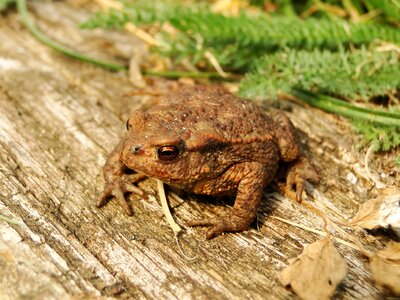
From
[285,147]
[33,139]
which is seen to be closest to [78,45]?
[33,139]

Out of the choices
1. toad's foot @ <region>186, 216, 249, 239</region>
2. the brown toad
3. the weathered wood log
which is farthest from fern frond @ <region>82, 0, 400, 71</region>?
toad's foot @ <region>186, 216, 249, 239</region>

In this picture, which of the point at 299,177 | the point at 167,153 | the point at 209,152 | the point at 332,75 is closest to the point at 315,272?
the point at 299,177

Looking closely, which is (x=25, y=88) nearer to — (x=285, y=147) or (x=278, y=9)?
(x=285, y=147)

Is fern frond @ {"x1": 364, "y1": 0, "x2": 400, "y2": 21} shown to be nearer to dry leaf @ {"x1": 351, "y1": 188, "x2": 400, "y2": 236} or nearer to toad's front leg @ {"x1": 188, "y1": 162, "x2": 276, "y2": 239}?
dry leaf @ {"x1": 351, "y1": 188, "x2": 400, "y2": 236}

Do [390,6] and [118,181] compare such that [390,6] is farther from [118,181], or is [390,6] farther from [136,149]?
[118,181]

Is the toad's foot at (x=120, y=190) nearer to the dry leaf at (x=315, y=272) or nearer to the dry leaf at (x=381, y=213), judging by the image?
the dry leaf at (x=315, y=272)

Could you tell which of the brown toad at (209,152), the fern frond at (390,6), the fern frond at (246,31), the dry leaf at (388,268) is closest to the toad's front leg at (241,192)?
the brown toad at (209,152)

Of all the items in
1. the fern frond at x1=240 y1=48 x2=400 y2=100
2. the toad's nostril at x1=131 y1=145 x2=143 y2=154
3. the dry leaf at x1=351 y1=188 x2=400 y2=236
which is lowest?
the toad's nostril at x1=131 y1=145 x2=143 y2=154
